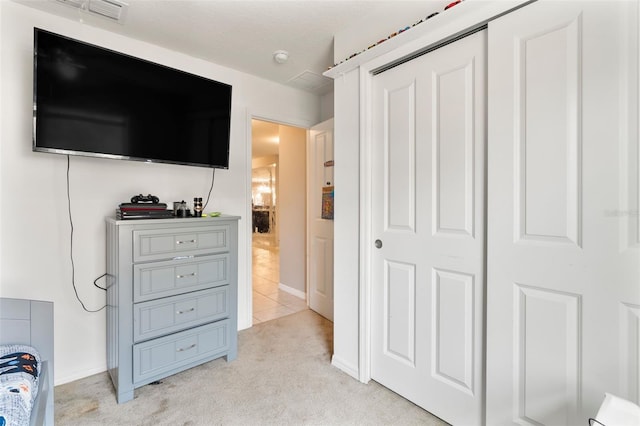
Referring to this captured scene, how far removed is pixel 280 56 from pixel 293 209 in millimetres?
1915

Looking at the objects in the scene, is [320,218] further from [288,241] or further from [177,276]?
[177,276]

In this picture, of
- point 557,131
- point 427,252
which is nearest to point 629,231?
point 557,131

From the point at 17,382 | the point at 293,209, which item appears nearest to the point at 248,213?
the point at 293,209

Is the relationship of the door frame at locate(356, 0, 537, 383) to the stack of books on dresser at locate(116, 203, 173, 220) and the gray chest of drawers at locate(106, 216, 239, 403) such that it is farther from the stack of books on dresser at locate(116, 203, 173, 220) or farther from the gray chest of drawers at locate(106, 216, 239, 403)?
the stack of books on dresser at locate(116, 203, 173, 220)

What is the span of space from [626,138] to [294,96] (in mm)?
2648

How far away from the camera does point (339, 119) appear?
207 cm

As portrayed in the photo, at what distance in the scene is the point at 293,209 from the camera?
3857 mm

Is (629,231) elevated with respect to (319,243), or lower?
elevated

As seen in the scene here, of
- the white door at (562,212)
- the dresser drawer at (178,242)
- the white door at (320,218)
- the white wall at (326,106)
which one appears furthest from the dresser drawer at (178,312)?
the white wall at (326,106)

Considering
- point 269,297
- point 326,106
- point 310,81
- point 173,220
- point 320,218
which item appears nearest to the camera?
point 173,220

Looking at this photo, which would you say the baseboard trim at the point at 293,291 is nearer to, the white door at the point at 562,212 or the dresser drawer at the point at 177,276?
the dresser drawer at the point at 177,276

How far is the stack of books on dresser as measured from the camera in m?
1.81

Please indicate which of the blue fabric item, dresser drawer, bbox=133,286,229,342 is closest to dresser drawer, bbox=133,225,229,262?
dresser drawer, bbox=133,286,229,342

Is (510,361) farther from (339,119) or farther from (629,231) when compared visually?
(339,119)
